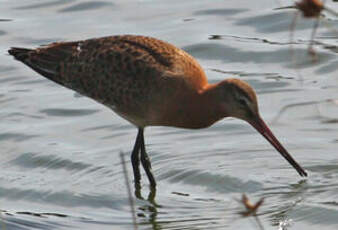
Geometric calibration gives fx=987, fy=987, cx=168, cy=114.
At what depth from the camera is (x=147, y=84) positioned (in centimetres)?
727

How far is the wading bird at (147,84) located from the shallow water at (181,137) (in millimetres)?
362

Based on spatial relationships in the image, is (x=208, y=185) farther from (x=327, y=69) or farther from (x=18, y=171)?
(x=327, y=69)

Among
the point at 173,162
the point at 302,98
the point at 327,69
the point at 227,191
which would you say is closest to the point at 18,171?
the point at 173,162

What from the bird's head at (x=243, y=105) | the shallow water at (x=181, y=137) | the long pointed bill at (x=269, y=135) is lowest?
the shallow water at (x=181, y=137)

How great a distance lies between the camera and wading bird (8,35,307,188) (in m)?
6.93

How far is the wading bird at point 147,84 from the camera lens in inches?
273

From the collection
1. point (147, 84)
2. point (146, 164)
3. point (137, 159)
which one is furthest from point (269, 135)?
point (137, 159)

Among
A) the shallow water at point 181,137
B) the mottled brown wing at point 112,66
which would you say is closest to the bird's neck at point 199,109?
the mottled brown wing at point 112,66

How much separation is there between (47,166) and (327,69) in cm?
322

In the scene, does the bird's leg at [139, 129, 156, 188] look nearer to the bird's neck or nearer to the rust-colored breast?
the rust-colored breast

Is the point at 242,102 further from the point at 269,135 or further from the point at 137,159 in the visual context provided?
the point at 137,159

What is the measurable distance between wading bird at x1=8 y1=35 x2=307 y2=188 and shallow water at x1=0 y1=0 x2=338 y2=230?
1.19 ft

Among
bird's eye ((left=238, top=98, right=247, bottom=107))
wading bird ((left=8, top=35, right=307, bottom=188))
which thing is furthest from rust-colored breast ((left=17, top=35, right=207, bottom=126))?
bird's eye ((left=238, top=98, right=247, bottom=107))

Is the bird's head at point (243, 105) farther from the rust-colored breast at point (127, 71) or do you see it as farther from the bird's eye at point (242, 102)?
the rust-colored breast at point (127, 71)
